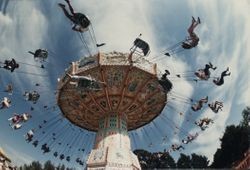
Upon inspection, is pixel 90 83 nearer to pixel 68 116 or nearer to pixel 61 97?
pixel 61 97

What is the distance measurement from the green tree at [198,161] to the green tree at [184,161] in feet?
2.75

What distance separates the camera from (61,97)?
30984mm

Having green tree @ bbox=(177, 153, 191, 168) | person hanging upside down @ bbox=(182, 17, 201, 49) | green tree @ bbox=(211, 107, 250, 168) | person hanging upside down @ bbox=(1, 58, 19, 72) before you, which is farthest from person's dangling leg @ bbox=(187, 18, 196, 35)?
green tree @ bbox=(177, 153, 191, 168)

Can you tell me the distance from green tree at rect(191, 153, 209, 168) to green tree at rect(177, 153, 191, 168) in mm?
840

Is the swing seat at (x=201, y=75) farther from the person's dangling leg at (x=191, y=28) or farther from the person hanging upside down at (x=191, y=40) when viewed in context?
the person's dangling leg at (x=191, y=28)

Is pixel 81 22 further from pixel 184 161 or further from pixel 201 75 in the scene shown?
pixel 184 161

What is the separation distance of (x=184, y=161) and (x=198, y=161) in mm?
2876

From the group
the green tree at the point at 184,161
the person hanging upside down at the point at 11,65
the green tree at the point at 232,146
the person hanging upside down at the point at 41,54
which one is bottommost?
the green tree at the point at 184,161

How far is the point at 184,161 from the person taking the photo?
225ft

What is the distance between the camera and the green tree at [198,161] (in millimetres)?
66062

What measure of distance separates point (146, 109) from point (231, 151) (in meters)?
28.7

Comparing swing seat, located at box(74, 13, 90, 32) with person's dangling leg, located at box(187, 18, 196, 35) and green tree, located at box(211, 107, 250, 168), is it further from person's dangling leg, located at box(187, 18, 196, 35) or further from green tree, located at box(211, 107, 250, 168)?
green tree, located at box(211, 107, 250, 168)

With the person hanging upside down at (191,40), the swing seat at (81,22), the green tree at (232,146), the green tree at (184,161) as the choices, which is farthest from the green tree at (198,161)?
the swing seat at (81,22)

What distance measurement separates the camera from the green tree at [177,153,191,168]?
6744 centimetres
